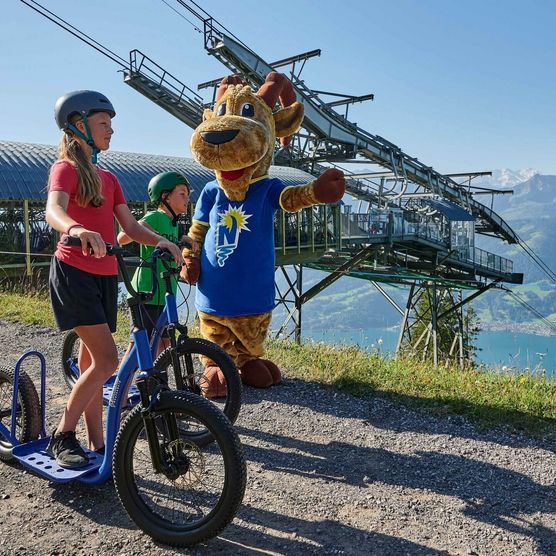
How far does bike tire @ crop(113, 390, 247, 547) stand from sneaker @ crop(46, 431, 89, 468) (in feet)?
1.11

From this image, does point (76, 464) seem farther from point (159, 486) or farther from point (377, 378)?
point (377, 378)

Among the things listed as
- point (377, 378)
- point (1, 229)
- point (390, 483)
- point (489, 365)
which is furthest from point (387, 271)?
point (390, 483)

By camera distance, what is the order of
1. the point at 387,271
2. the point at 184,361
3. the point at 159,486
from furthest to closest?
the point at 387,271 → the point at 184,361 → the point at 159,486

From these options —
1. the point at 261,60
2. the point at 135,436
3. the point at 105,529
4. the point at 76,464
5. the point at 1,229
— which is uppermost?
the point at 261,60

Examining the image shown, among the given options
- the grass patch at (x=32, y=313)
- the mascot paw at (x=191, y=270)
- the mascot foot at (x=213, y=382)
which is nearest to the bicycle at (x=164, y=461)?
the mascot foot at (x=213, y=382)

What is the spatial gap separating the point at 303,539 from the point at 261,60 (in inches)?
596

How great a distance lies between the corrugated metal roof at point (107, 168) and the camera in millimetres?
12711

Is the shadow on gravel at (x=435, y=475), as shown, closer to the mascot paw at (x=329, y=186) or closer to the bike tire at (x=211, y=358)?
the bike tire at (x=211, y=358)

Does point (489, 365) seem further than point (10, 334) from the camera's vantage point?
No

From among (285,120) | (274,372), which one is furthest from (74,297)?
(285,120)

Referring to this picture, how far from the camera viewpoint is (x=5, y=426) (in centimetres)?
348

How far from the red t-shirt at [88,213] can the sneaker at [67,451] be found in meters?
0.95

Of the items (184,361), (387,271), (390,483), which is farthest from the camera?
(387,271)

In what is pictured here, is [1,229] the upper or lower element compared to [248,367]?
upper
